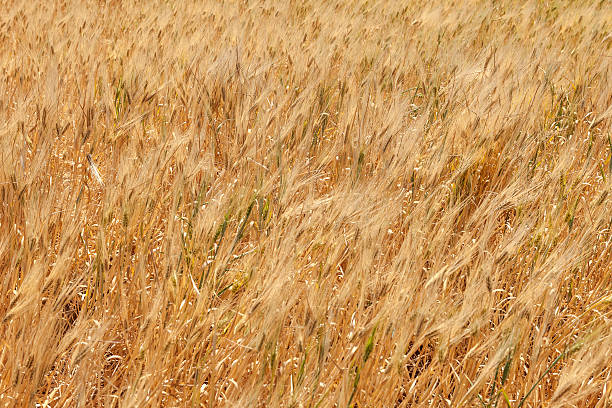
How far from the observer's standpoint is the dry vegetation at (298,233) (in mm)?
983

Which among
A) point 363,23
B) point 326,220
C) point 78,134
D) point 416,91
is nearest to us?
point 326,220

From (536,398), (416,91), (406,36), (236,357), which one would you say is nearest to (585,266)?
(536,398)

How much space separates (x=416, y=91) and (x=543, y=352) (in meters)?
1.42

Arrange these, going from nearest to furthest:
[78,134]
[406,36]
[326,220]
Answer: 1. [326,220]
2. [78,134]
3. [406,36]

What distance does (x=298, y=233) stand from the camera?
117 centimetres

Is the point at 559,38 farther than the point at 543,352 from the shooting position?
Yes

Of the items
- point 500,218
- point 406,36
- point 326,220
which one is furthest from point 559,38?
point 326,220

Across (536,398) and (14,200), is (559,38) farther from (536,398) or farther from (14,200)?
(14,200)

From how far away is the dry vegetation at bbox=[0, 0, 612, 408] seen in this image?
983mm

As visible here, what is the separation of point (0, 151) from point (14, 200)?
120 mm

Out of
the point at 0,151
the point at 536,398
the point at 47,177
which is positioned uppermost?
the point at 0,151

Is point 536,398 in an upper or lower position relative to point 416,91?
lower

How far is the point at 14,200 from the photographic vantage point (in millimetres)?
1294

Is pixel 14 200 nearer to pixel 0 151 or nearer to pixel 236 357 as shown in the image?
pixel 0 151
